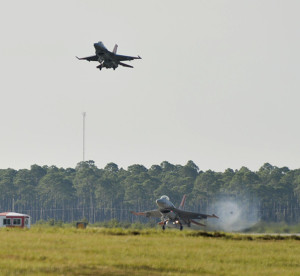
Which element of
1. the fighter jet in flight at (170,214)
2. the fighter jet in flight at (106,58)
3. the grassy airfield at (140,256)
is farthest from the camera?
the fighter jet in flight at (170,214)

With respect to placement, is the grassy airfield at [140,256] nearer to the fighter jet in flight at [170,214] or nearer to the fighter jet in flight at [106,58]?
the fighter jet in flight at [106,58]

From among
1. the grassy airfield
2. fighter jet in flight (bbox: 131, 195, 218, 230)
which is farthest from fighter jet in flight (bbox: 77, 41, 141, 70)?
fighter jet in flight (bbox: 131, 195, 218, 230)

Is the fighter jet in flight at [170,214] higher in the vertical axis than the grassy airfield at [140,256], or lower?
higher

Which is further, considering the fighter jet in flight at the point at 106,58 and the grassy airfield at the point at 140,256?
the fighter jet in flight at the point at 106,58

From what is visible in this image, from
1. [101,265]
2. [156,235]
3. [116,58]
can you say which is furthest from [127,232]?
[101,265]

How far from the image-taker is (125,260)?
4206 cm

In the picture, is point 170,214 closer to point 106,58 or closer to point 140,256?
point 106,58

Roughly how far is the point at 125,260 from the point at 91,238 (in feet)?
45.3

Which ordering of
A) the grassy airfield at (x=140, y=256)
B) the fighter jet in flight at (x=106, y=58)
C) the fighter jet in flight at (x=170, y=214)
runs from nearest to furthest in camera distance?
the grassy airfield at (x=140, y=256) < the fighter jet in flight at (x=106, y=58) < the fighter jet in flight at (x=170, y=214)

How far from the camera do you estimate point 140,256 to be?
44469 mm

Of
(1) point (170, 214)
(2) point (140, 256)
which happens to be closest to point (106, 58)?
(1) point (170, 214)

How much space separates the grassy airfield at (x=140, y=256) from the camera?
38.6 meters

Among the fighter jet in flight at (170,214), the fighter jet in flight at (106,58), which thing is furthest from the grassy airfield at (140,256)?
the fighter jet in flight at (170,214)

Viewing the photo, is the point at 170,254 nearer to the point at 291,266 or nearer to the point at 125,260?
the point at 125,260
